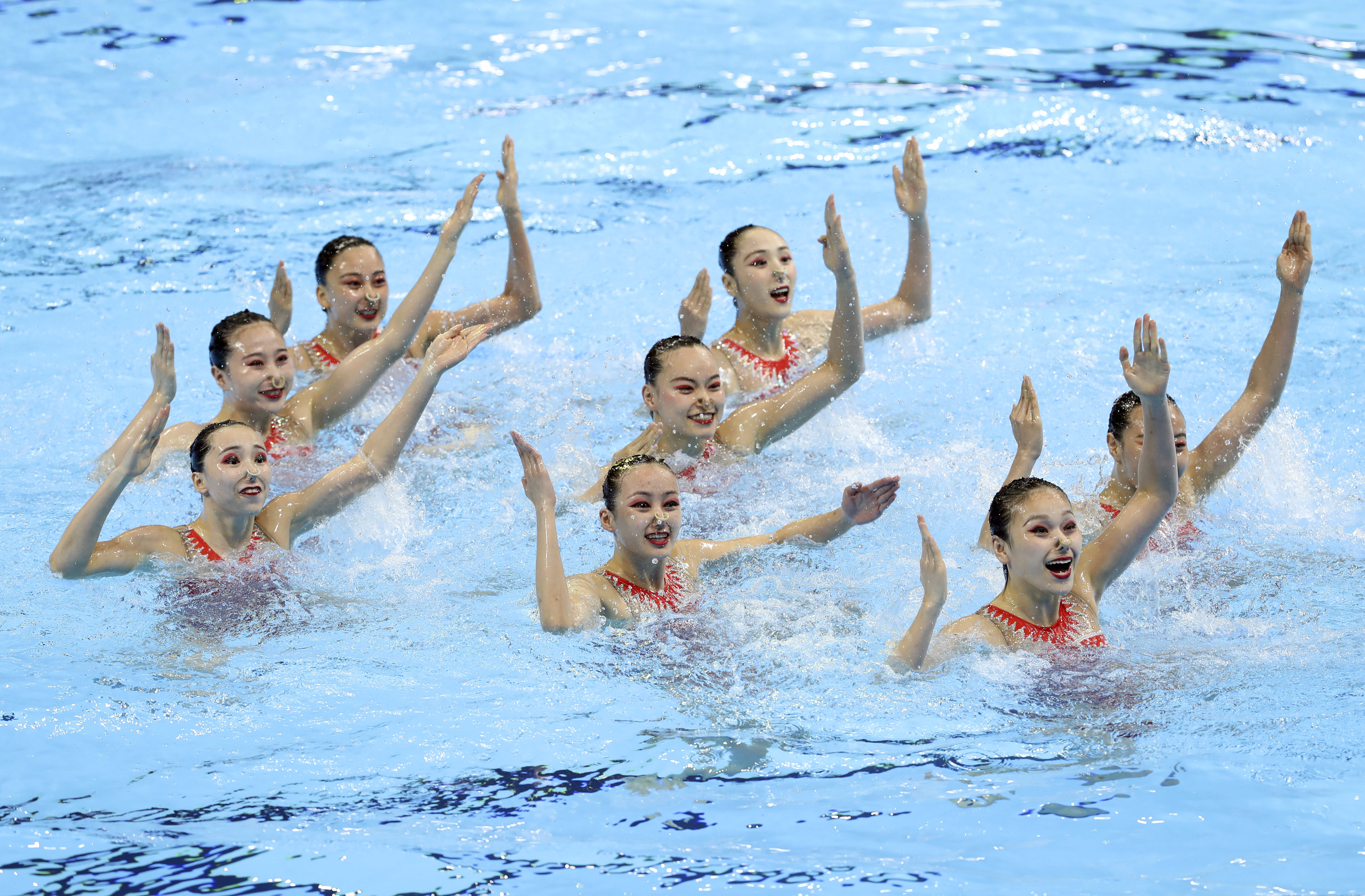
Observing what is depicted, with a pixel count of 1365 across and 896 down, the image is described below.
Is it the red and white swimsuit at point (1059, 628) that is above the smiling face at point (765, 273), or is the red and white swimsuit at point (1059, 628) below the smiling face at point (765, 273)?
below

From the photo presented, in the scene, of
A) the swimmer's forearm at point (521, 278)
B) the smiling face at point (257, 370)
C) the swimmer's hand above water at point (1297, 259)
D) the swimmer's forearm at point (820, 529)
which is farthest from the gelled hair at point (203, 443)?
the swimmer's hand above water at point (1297, 259)

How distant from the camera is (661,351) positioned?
18.5ft

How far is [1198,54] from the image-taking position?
1173 centimetres

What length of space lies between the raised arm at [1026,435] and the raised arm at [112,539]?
2884 millimetres

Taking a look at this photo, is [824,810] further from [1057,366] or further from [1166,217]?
[1166,217]

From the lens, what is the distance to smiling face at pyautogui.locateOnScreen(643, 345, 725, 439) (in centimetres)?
556

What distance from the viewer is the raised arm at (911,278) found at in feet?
19.6

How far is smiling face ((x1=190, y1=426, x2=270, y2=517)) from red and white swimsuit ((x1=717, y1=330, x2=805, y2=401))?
7.90 ft

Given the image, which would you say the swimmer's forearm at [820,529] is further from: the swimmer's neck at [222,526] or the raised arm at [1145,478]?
the swimmer's neck at [222,526]

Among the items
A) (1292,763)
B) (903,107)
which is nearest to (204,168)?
(903,107)

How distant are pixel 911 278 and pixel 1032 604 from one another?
97.6 inches

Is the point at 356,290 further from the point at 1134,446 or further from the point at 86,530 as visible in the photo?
the point at 1134,446

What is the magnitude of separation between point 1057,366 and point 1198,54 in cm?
564

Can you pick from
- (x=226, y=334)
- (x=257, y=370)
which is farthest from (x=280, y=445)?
(x=226, y=334)
